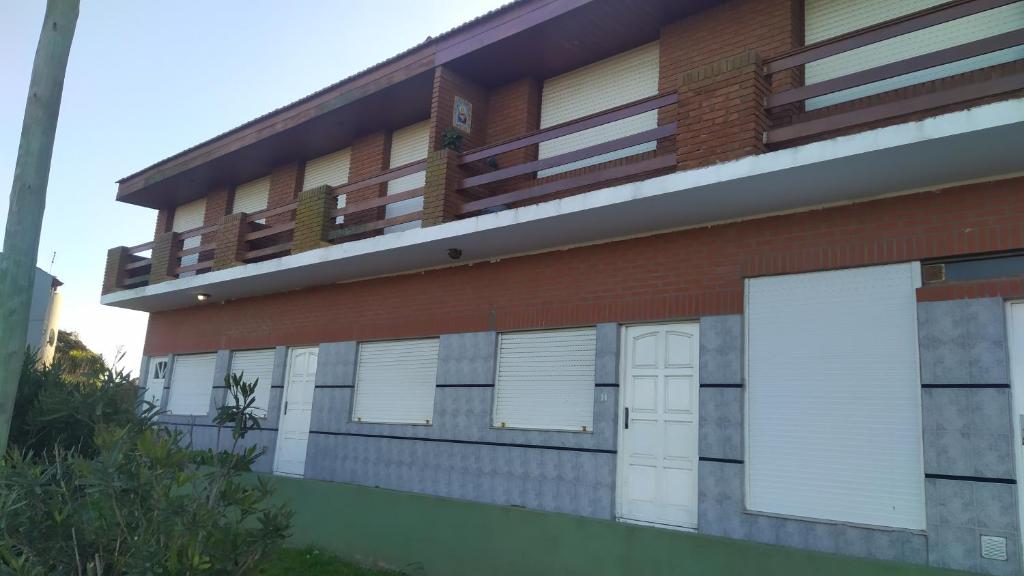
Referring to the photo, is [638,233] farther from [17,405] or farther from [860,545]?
[17,405]

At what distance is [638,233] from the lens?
341 inches

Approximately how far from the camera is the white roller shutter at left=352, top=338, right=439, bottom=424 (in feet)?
35.0

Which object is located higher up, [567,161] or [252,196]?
[252,196]

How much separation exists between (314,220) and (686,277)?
6234 millimetres

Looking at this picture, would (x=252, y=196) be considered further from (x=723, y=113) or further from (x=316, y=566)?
(x=723, y=113)

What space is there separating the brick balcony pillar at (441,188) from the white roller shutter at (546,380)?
1771mm

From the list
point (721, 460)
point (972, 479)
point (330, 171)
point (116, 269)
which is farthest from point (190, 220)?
point (972, 479)

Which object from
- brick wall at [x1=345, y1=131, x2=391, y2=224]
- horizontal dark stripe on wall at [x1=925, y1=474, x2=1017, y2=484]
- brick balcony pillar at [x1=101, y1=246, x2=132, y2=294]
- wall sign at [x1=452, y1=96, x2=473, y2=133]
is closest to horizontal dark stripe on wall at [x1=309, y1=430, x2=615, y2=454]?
horizontal dark stripe on wall at [x1=925, y1=474, x2=1017, y2=484]

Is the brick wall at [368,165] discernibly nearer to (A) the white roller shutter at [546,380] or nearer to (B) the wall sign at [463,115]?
(B) the wall sign at [463,115]

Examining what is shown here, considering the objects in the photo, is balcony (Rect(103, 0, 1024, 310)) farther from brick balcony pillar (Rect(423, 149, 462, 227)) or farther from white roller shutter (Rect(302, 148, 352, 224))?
white roller shutter (Rect(302, 148, 352, 224))

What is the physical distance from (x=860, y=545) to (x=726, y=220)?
3.30 m

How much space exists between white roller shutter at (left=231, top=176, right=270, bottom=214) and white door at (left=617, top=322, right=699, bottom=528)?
30.9 ft

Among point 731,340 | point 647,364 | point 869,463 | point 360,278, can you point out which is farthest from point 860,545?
point 360,278

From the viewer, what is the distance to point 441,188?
10.0 m
